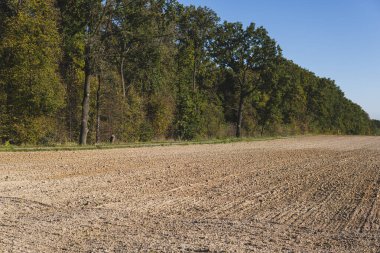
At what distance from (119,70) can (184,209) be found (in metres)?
38.0

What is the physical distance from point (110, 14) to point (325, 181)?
20.3 metres

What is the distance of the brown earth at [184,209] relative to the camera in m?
7.36

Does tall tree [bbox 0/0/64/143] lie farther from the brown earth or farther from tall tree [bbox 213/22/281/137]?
tall tree [bbox 213/22/281/137]

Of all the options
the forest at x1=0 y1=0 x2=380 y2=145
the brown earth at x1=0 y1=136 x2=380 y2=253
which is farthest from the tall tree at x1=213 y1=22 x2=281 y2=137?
the brown earth at x1=0 y1=136 x2=380 y2=253

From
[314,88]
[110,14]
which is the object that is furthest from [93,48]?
[314,88]

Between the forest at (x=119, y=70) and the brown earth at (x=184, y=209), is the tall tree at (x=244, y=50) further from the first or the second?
the brown earth at (x=184, y=209)

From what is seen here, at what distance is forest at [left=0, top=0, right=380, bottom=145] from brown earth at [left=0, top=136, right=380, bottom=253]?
13.1 m

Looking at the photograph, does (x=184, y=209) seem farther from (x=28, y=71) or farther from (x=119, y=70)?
(x=119, y=70)

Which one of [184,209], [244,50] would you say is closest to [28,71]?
[184,209]

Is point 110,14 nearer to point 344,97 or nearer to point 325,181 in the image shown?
point 325,181

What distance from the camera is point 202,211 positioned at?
32.6 ft

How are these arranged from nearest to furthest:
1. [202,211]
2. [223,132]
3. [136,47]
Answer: [202,211] → [136,47] → [223,132]

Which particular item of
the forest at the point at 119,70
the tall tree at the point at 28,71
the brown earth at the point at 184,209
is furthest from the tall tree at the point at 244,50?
the brown earth at the point at 184,209

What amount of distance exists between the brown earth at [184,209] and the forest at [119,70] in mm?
13147
